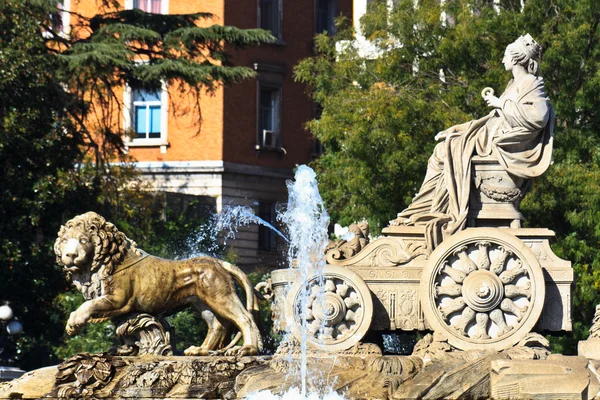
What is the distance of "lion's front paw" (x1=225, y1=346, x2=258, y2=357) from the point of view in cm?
1995

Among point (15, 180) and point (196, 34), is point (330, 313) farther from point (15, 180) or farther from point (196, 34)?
point (196, 34)

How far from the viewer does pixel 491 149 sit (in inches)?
793

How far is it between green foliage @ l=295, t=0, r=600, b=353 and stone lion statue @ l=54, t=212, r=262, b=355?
1040 centimetres

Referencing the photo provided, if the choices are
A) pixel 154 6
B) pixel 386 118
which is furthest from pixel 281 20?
pixel 386 118

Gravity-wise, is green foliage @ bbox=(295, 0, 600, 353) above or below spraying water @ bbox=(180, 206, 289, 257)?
above

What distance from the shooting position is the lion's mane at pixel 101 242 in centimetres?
2028

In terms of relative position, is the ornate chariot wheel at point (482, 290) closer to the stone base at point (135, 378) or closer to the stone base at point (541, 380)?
the stone base at point (541, 380)

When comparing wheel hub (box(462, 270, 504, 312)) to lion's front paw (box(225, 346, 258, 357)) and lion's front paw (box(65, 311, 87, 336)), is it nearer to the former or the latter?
lion's front paw (box(225, 346, 258, 357))

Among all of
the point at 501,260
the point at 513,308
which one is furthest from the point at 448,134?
the point at 513,308

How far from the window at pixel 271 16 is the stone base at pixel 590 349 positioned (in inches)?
1455

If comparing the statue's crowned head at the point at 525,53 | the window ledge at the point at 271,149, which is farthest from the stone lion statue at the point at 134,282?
the window ledge at the point at 271,149

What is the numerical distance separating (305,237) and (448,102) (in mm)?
13068

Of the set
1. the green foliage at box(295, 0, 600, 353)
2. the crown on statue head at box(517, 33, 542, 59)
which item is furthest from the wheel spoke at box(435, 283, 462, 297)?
the green foliage at box(295, 0, 600, 353)

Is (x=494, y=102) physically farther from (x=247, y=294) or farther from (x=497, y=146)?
(x=247, y=294)
